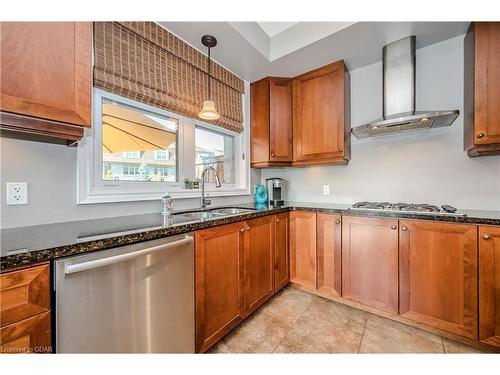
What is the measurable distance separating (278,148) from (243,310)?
5.40ft

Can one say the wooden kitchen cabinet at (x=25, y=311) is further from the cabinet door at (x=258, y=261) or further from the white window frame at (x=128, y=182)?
the cabinet door at (x=258, y=261)

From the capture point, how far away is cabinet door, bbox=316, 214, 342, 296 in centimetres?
187

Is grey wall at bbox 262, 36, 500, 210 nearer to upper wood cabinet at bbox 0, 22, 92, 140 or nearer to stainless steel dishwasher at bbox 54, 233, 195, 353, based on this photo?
stainless steel dishwasher at bbox 54, 233, 195, 353

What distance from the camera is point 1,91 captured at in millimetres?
753

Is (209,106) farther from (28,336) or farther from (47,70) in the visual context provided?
(28,336)

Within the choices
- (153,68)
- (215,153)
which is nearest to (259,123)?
(215,153)

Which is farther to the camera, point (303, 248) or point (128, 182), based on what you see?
point (303, 248)

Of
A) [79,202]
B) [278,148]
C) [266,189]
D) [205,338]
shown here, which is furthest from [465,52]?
[79,202]

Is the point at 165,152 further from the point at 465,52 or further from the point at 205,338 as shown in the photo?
the point at 465,52

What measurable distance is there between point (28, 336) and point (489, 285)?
7.61ft

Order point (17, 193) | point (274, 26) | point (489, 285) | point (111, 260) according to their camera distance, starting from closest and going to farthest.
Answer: point (111, 260) < point (17, 193) < point (489, 285) < point (274, 26)

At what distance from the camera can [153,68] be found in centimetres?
159

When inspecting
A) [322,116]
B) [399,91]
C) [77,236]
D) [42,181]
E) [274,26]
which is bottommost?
[77,236]

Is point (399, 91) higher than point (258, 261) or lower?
higher
